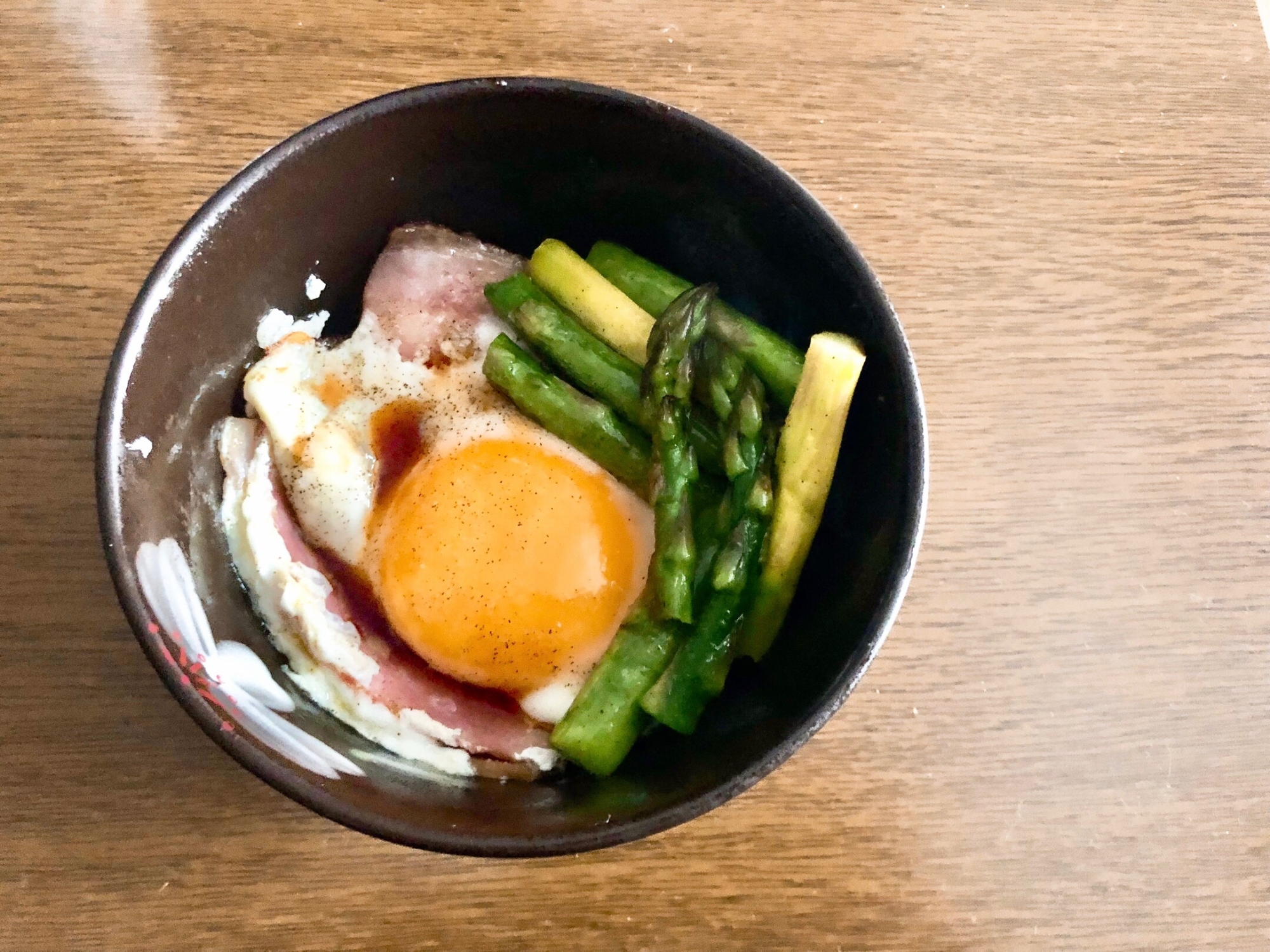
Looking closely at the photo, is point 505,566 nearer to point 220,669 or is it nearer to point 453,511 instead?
point 453,511

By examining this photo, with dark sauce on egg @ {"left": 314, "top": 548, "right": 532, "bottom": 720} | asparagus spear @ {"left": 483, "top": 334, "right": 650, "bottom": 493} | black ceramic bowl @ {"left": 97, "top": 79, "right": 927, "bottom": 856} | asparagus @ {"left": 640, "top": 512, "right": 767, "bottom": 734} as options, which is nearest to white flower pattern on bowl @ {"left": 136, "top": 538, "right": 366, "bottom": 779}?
black ceramic bowl @ {"left": 97, "top": 79, "right": 927, "bottom": 856}

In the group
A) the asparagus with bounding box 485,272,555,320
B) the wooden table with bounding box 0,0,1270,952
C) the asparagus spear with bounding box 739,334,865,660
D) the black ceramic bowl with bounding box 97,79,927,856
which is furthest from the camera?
the asparagus with bounding box 485,272,555,320

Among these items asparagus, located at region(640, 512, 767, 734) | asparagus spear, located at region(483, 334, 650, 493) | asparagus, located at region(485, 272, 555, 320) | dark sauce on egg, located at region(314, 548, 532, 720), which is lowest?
dark sauce on egg, located at region(314, 548, 532, 720)

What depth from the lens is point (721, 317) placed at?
153 centimetres

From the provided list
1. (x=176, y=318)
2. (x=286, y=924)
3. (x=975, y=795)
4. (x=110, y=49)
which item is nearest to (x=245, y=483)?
(x=176, y=318)

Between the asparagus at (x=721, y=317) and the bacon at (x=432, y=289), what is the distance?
0.19 m

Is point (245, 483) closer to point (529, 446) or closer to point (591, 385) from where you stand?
point (529, 446)

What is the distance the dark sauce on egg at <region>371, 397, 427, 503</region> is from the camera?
1589 millimetres

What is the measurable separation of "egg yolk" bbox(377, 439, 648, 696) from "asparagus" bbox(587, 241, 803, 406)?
33 centimetres


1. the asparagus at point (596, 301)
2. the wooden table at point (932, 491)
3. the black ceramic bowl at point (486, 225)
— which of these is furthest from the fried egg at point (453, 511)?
the wooden table at point (932, 491)

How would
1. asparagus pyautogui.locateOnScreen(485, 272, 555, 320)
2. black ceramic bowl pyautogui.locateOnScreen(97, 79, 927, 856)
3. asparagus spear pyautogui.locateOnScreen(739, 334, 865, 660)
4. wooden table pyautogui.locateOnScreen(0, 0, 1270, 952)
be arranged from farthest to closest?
asparagus pyautogui.locateOnScreen(485, 272, 555, 320) → wooden table pyautogui.locateOnScreen(0, 0, 1270, 952) → asparagus spear pyautogui.locateOnScreen(739, 334, 865, 660) → black ceramic bowl pyautogui.locateOnScreen(97, 79, 927, 856)

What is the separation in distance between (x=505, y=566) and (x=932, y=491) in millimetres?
789

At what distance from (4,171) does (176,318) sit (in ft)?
2.51

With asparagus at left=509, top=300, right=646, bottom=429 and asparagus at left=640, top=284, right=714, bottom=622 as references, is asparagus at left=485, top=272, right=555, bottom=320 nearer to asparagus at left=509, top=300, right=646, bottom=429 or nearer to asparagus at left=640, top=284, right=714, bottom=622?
asparagus at left=509, top=300, right=646, bottom=429
